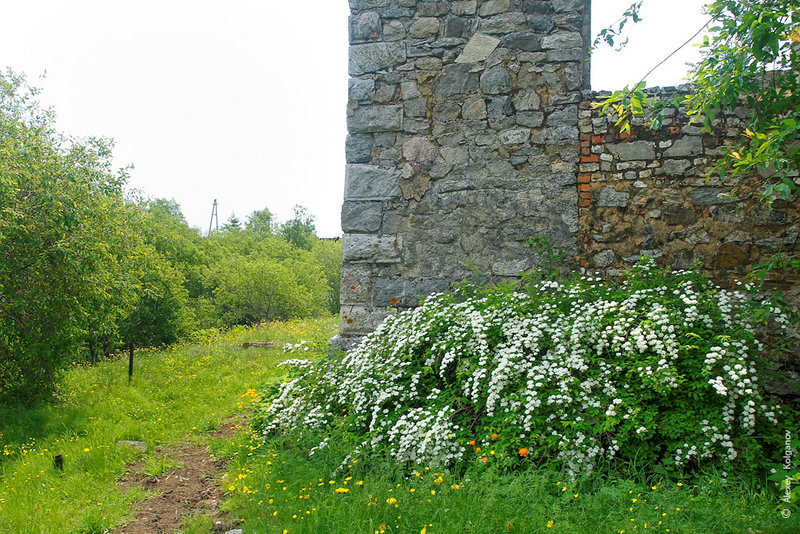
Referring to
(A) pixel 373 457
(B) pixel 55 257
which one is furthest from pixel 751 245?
(B) pixel 55 257

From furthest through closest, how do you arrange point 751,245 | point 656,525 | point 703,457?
point 751,245 → point 703,457 → point 656,525

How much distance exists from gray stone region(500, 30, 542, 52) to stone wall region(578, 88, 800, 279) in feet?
2.16

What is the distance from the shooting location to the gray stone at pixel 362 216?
4887mm

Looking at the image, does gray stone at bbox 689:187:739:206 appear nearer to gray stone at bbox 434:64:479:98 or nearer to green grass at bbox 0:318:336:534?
gray stone at bbox 434:64:479:98

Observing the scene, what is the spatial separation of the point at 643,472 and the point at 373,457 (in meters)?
1.63

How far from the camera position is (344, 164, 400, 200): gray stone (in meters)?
4.86

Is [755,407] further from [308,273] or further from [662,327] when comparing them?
[308,273]

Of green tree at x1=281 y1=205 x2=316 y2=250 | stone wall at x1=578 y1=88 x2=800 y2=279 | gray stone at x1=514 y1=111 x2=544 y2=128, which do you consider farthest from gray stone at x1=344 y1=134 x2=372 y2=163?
green tree at x1=281 y1=205 x2=316 y2=250

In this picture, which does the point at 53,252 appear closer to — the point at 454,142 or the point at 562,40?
the point at 454,142

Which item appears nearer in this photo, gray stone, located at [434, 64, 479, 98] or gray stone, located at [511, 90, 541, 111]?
gray stone, located at [511, 90, 541, 111]

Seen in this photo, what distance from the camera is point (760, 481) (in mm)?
2977

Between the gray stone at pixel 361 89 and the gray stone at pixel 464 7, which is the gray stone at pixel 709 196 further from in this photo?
the gray stone at pixel 361 89

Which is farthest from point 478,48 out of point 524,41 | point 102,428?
point 102,428

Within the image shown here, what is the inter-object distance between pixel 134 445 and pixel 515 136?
4.54 m
